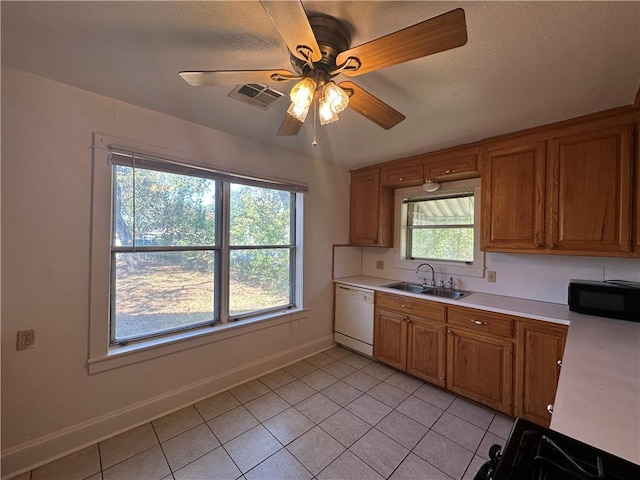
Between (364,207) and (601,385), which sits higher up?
(364,207)

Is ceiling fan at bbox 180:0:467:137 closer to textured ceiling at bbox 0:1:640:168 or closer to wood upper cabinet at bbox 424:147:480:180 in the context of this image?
textured ceiling at bbox 0:1:640:168

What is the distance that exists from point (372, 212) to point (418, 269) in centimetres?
91

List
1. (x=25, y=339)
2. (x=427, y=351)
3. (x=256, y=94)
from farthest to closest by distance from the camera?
(x=427, y=351) → (x=256, y=94) → (x=25, y=339)

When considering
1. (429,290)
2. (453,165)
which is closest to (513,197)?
(453,165)

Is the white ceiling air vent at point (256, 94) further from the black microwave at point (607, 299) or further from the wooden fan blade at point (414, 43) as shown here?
the black microwave at point (607, 299)

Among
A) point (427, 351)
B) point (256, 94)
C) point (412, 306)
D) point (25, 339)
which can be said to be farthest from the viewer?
point (412, 306)

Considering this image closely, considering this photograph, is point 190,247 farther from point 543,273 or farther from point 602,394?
point 543,273

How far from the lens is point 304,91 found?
1.16m

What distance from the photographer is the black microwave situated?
1.81m

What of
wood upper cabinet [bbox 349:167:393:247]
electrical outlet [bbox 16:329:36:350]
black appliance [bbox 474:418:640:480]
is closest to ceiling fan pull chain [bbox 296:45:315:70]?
black appliance [bbox 474:418:640:480]

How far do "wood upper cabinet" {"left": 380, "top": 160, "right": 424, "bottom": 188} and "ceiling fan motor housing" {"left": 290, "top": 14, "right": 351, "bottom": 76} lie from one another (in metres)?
1.99

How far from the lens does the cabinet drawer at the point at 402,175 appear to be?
9.71ft

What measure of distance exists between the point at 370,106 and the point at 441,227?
7.06ft

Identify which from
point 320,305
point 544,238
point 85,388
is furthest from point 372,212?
point 85,388
